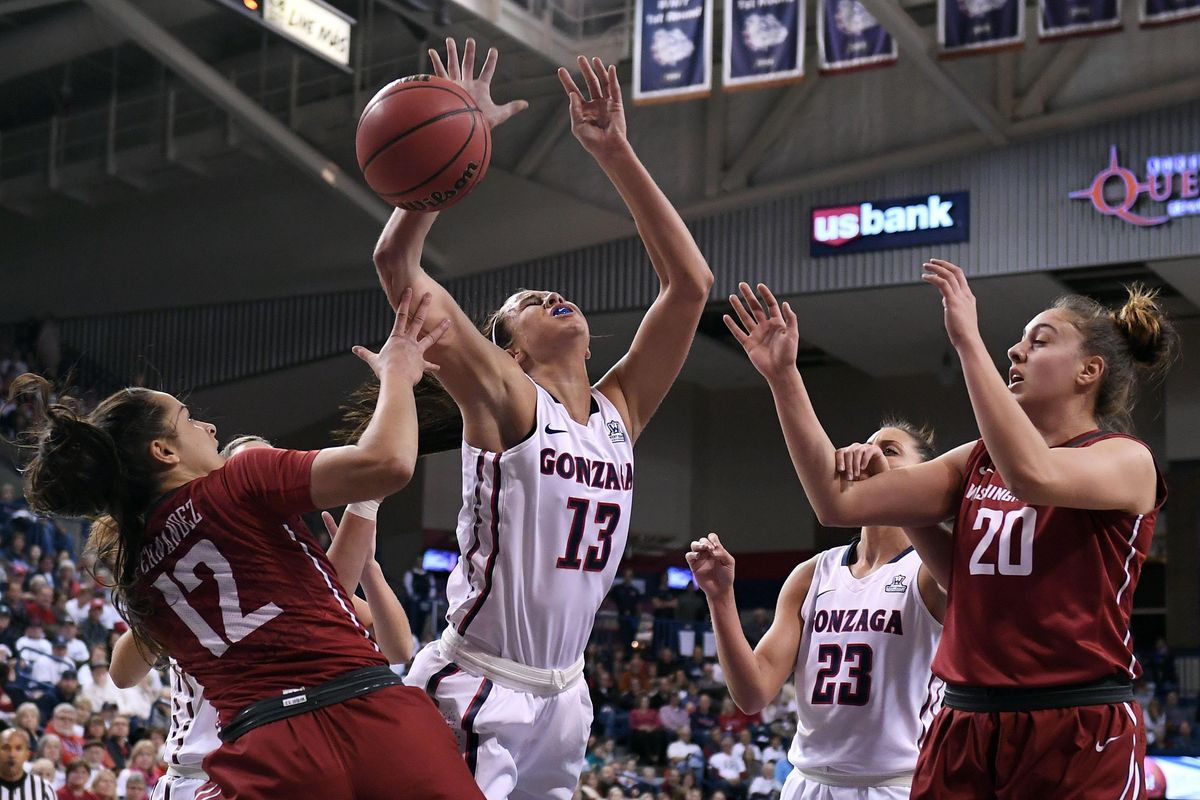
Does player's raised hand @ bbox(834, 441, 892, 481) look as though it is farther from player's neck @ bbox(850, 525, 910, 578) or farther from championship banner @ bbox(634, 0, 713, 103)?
championship banner @ bbox(634, 0, 713, 103)

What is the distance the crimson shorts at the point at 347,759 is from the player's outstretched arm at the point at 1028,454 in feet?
4.95

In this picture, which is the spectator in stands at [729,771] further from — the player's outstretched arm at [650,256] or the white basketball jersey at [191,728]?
the player's outstretched arm at [650,256]

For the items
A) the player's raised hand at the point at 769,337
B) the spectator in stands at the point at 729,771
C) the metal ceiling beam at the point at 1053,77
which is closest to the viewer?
the player's raised hand at the point at 769,337

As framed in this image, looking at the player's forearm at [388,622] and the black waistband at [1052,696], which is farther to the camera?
the player's forearm at [388,622]

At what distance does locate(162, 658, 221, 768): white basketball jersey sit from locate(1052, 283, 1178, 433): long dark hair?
3206 millimetres

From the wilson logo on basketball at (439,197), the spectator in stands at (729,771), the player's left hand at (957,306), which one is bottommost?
the spectator in stands at (729,771)

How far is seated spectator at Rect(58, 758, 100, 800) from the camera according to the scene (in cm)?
1022

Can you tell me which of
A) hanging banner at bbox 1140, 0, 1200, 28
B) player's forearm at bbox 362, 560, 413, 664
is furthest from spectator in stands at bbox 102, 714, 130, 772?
hanging banner at bbox 1140, 0, 1200, 28

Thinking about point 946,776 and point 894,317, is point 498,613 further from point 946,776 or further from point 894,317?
point 894,317

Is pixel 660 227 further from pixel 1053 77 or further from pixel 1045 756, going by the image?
pixel 1053 77

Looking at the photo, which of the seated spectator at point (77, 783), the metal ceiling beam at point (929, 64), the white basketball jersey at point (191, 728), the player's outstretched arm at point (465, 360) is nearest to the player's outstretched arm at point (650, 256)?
the player's outstretched arm at point (465, 360)

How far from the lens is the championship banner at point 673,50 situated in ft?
57.4

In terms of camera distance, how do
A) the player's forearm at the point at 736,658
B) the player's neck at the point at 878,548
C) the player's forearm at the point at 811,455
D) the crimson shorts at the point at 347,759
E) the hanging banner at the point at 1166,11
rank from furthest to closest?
the hanging banner at the point at 1166,11
the player's neck at the point at 878,548
the player's forearm at the point at 736,658
the player's forearm at the point at 811,455
the crimson shorts at the point at 347,759

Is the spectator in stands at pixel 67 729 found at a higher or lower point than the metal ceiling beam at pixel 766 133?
lower
